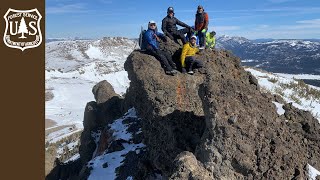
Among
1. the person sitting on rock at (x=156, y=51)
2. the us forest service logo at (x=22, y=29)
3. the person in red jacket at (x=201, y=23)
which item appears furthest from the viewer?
the person in red jacket at (x=201, y=23)

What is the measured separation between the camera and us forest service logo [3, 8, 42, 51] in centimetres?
471

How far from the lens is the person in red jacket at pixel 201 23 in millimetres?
16734

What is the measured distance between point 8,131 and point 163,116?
8.01m

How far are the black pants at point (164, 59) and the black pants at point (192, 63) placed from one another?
51 centimetres

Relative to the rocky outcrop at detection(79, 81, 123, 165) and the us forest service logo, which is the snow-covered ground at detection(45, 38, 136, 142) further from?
the us forest service logo

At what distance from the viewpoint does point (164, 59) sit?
14531 millimetres

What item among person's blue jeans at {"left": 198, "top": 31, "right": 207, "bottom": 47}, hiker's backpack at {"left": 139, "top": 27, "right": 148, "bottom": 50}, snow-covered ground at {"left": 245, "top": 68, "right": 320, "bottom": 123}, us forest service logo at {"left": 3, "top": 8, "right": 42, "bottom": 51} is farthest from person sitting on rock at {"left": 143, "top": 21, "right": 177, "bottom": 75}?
snow-covered ground at {"left": 245, "top": 68, "right": 320, "bottom": 123}

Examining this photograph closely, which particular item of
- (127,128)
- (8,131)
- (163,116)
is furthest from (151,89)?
(8,131)

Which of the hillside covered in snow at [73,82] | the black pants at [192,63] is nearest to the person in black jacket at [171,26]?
the black pants at [192,63]

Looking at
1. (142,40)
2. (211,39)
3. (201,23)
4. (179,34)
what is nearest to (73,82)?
(211,39)

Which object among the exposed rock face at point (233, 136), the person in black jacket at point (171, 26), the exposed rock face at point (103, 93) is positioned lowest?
the exposed rock face at point (103, 93)

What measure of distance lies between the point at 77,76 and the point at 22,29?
65.7 metres

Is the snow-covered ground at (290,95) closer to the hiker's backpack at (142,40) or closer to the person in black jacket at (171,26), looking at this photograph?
the person in black jacket at (171,26)

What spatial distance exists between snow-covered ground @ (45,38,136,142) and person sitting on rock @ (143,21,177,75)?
22.9m
